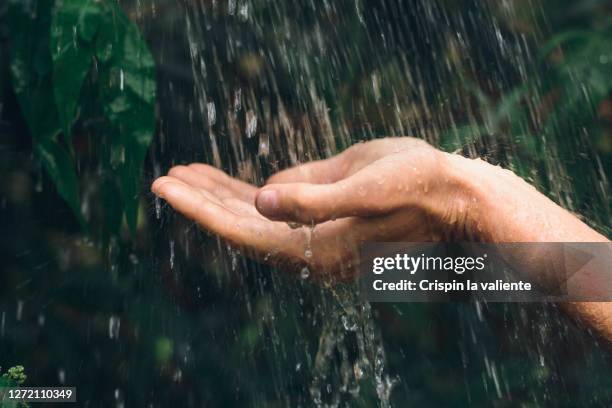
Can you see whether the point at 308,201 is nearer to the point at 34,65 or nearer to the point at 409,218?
the point at 409,218

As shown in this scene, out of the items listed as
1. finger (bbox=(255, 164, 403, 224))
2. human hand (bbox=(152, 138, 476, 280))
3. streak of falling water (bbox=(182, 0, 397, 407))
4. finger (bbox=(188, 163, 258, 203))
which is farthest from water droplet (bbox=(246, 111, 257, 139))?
finger (bbox=(255, 164, 403, 224))

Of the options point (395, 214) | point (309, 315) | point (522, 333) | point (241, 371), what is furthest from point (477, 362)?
point (395, 214)

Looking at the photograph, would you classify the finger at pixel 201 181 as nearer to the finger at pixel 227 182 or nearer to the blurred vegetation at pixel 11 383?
the finger at pixel 227 182

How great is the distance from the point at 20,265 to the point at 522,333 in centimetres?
115

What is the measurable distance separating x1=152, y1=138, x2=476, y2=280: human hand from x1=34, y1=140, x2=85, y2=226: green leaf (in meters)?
0.19

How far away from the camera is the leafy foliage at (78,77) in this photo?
45.1 inches

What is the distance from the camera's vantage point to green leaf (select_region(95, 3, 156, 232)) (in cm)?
118

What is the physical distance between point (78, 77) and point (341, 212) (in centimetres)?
52

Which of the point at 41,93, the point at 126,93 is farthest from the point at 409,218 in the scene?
the point at 41,93

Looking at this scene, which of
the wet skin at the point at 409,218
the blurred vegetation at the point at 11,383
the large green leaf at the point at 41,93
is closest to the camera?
the wet skin at the point at 409,218

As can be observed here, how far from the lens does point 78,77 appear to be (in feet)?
3.75

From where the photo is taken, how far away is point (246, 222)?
102 centimetres

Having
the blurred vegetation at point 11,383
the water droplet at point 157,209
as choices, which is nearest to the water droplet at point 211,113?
the water droplet at point 157,209

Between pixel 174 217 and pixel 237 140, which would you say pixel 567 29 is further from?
pixel 174 217
